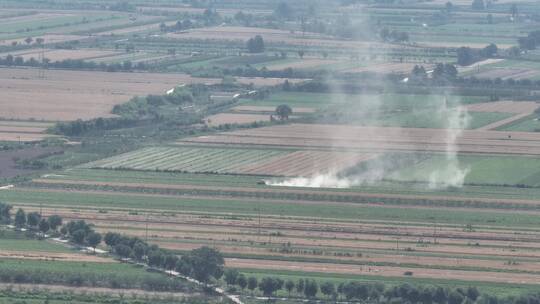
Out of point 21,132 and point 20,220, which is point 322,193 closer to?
point 20,220

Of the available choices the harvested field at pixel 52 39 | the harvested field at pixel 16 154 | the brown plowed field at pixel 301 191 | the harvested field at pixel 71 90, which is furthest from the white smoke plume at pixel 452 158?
the harvested field at pixel 52 39

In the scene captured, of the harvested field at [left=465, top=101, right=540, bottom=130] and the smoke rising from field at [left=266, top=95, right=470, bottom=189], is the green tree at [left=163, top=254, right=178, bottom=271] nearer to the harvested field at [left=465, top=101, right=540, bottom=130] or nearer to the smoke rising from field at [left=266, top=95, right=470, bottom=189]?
the smoke rising from field at [left=266, top=95, right=470, bottom=189]

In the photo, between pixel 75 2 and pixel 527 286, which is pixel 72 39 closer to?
pixel 75 2

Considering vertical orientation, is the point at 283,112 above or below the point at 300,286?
above

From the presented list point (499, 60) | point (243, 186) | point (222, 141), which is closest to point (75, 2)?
point (499, 60)

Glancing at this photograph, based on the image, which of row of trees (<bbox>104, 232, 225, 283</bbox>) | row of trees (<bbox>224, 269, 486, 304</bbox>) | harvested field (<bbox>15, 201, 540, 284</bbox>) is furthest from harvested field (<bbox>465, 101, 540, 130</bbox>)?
row of trees (<bbox>224, 269, 486, 304</bbox>)

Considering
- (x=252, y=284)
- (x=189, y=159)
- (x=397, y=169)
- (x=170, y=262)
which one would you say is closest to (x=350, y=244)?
(x=170, y=262)
